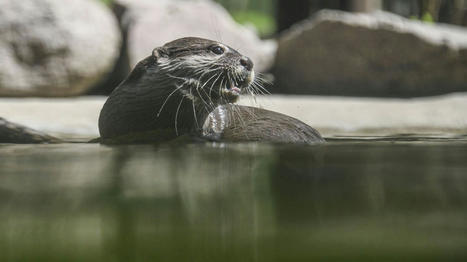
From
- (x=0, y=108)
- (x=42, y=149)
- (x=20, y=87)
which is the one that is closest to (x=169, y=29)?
(x=20, y=87)

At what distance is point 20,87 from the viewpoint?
6.26m

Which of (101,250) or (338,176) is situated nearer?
(101,250)

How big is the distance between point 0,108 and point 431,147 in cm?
370

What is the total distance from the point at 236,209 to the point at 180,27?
6.22 meters

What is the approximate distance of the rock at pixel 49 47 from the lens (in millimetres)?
6238

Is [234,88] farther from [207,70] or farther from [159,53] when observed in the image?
[159,53]

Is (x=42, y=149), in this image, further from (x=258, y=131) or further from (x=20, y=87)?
(x=20, y=87)

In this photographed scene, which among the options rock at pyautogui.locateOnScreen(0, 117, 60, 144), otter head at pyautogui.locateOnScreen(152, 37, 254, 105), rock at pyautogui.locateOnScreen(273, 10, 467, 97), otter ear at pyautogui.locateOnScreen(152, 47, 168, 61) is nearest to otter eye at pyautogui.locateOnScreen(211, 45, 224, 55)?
otter head at pyautogui.locateOnScreen(152, 37, 254, 105)

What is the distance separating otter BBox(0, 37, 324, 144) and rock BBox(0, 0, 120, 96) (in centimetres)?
315

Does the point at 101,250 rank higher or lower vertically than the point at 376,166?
lower

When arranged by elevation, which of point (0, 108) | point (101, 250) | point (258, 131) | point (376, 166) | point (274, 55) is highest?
point (274, 55)

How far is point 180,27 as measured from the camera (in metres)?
7.26

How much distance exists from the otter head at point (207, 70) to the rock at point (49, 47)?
3.35m

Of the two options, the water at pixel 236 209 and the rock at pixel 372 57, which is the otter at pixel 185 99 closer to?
the water at pixel 236 209
